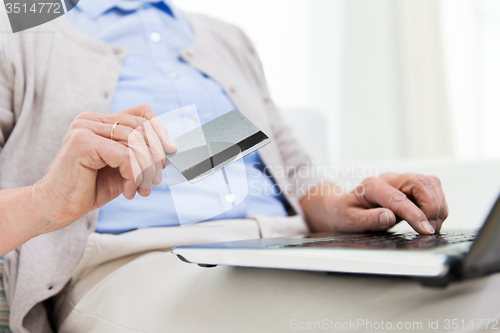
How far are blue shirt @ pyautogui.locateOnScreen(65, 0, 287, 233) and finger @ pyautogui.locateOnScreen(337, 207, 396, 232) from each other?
145 millimetres

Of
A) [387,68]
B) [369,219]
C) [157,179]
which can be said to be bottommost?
[387,68]

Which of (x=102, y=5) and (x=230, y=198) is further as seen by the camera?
(x=102, y=5)

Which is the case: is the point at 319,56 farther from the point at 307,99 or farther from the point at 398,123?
the point at 398,123

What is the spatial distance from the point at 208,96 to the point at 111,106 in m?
0.16

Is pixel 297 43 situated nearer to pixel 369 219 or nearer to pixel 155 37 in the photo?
pixel 155 37

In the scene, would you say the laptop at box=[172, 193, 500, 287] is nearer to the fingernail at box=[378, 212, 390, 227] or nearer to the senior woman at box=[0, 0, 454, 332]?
the senior woman at box=[0, 0, 454, 332]

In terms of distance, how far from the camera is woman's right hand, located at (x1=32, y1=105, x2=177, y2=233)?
0.33 metres

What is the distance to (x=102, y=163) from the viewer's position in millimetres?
331

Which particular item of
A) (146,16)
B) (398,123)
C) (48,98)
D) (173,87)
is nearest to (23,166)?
(48,98)

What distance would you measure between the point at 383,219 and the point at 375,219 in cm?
1

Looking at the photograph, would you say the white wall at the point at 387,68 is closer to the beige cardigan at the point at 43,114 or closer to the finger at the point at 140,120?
the beige cardigan at the point at 43,114

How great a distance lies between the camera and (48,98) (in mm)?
515

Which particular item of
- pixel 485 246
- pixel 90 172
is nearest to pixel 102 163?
pixel 90 172

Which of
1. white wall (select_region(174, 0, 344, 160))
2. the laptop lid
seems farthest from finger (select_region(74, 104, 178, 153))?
white wall (select_region(174, 0, 344, 160))
